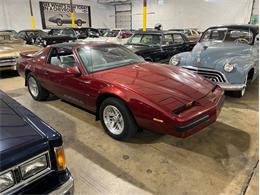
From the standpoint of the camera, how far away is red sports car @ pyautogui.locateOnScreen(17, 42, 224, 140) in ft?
7.59

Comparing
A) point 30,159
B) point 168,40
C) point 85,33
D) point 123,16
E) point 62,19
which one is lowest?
point 30,159

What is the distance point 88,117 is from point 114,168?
147cm

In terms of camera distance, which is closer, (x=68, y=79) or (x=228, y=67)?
(x=68, y=79)

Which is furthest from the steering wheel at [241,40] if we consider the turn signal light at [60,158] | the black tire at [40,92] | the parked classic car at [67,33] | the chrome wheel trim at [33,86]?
the parked classic car at [67,33]

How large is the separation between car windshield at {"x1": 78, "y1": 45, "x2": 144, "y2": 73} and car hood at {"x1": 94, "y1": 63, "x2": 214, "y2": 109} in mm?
171

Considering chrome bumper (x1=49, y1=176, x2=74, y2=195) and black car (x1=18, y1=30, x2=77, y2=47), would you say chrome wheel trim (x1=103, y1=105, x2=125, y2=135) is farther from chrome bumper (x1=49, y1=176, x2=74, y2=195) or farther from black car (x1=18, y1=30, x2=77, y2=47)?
black car (x1=18, y1=30, x2=77, y2=47)

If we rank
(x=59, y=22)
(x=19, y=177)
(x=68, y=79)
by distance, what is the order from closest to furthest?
(x=19, y=177)
(x=68, y=79)
(x=59, y=22)

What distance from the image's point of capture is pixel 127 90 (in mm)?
2533

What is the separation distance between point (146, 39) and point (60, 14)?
1644cm

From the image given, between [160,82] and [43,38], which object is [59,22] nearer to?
[43,38]

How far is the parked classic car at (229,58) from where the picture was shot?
408cm

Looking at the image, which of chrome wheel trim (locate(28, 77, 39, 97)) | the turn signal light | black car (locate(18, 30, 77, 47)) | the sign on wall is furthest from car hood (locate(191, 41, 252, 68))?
the sign on wall

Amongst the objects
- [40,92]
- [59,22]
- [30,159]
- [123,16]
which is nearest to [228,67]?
[40,92]

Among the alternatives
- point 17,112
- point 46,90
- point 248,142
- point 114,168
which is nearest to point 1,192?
point 17,112
